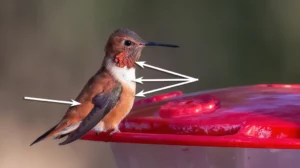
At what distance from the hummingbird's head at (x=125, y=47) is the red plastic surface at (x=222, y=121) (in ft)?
0.63

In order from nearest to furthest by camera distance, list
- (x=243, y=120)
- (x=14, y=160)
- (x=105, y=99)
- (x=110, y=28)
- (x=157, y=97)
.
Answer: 1. (x=243, y=120)
2. (x=105, y=99)
3. (x=157, y=97)
4. (x=14, y=160)
5. (x=110, y=28)

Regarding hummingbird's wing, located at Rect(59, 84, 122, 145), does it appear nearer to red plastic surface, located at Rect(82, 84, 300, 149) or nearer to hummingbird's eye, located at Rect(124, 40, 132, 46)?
red plastic surface, located at Rect(82, 84, 300, 149)

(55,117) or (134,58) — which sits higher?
(134,58)

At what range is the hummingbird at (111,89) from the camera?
264cm

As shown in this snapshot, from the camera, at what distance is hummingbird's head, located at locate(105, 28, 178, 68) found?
106 inches

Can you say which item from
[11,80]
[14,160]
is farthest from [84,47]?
[14,160]

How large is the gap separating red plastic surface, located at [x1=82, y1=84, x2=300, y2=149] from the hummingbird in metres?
0.08

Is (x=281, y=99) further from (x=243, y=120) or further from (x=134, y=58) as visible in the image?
(x=134, y=58)

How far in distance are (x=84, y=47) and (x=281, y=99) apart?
5.23 meters

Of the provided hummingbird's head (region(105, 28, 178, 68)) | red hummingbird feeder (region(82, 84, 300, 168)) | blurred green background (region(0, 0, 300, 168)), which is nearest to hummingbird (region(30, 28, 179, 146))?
hummingbird's head (region(105, 28, 178, 68))

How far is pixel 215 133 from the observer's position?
6.99 feet

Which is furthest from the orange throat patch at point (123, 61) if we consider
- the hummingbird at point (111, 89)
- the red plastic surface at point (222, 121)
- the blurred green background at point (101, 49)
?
the blurred green background at point (101, 49)

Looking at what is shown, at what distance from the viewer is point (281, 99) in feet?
7.80

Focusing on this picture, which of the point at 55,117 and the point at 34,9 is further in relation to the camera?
the point at 34,9
